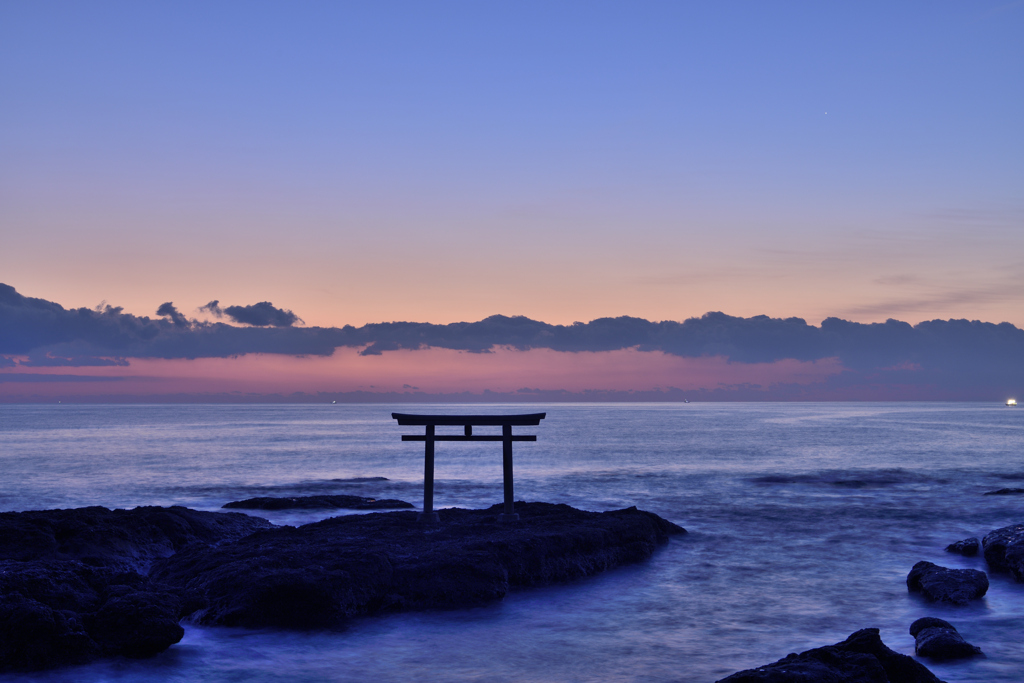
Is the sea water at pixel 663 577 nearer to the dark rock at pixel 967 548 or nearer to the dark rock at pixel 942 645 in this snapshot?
the dark rock at pixel 942 645

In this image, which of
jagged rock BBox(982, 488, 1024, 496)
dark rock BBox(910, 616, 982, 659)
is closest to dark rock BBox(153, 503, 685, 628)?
dark rock BBox(910, 616, 982, 659)

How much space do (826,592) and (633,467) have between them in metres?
32.6

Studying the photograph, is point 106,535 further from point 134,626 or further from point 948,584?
point 948,584

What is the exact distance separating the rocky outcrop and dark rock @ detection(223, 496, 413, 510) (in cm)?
1064

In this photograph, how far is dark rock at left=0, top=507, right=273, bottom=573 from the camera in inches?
566

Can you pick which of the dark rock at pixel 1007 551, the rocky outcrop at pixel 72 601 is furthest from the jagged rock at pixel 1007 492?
the rocky outcrop at pixel 72 601

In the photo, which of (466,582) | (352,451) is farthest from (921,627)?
(352,451)

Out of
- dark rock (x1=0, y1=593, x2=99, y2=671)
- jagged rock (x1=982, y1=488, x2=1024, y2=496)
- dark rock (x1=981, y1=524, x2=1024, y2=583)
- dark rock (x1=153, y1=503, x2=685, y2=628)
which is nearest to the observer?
dark rock (x1=0, y1=593, x2=99, y2=671)

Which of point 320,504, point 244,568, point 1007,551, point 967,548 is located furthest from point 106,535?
point 967,548

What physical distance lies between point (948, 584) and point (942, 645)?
4.17 metres

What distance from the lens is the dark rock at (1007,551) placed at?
15.0 meters

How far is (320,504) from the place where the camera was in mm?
26188

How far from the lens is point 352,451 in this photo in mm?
64250

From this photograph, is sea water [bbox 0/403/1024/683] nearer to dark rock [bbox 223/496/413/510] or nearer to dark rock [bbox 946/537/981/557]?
dark rock [bbox 946/537/981/557]
